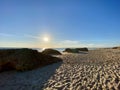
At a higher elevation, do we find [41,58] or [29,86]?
[41,58]

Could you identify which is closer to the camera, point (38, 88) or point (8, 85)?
point (38, 88)

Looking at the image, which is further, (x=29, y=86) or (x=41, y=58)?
(x=41, y=58)

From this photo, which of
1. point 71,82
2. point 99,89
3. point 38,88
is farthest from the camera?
point 71,82

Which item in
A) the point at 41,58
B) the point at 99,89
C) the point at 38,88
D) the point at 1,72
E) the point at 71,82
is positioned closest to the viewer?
the point at 99,89

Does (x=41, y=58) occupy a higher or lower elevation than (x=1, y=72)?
higher

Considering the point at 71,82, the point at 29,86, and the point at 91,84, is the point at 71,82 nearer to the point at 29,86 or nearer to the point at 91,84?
the point at 91,84

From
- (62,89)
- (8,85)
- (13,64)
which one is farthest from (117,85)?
(13,64)

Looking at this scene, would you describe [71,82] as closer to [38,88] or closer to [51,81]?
[51,81]

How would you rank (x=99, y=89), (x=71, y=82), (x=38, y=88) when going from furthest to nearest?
1. (x=71, y=82)
2. (x=38, y=88)
3. (x=99, y=89)

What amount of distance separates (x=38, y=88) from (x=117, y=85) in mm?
3650

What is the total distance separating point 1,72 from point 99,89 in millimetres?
7680

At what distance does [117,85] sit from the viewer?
700 cm

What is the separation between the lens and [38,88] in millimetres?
7254

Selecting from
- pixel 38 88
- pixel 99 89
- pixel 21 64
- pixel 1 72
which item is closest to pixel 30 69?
pixel 21 64
